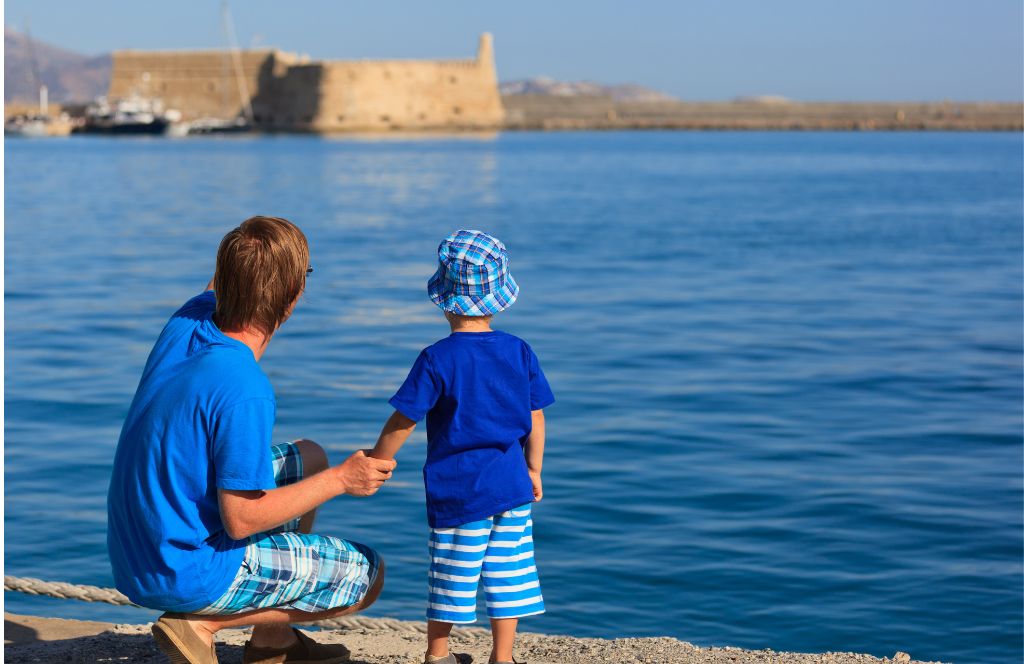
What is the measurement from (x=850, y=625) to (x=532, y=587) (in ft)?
9.52

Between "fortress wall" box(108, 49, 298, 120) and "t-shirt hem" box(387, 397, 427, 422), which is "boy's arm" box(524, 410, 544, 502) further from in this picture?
→ "fortress wall" box(108, 49, 298, 120)

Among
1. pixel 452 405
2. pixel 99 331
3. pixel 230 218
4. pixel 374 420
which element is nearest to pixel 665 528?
pixel 374 420

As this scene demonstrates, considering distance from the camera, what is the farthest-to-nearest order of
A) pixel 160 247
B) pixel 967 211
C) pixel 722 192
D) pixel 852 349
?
pixel 722 192 → pixel 967 211 → pixel 160 247 → pixel 852 349

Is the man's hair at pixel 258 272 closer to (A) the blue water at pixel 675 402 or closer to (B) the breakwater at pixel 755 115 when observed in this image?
(A) the blue water at pixel 675 402

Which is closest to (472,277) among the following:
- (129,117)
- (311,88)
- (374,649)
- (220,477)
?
(220,477)

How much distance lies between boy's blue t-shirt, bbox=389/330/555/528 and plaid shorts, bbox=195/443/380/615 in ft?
0.82

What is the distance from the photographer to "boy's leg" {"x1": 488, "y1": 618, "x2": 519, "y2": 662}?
11.3 feet

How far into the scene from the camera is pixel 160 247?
2388 centimetres

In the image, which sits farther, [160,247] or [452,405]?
[160,247]

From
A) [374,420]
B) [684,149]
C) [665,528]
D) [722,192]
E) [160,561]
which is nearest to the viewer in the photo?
[160,561]

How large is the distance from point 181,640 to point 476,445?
855mm

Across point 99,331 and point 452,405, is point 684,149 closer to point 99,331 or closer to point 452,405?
point 99,331

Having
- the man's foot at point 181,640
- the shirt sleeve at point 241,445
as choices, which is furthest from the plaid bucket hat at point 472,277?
the man's foot at point 181,640

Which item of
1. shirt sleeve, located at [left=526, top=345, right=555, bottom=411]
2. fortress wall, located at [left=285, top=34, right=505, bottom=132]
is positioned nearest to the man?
shirt sleeve, located at [left=526, top=345, right=555, bottom=411]
